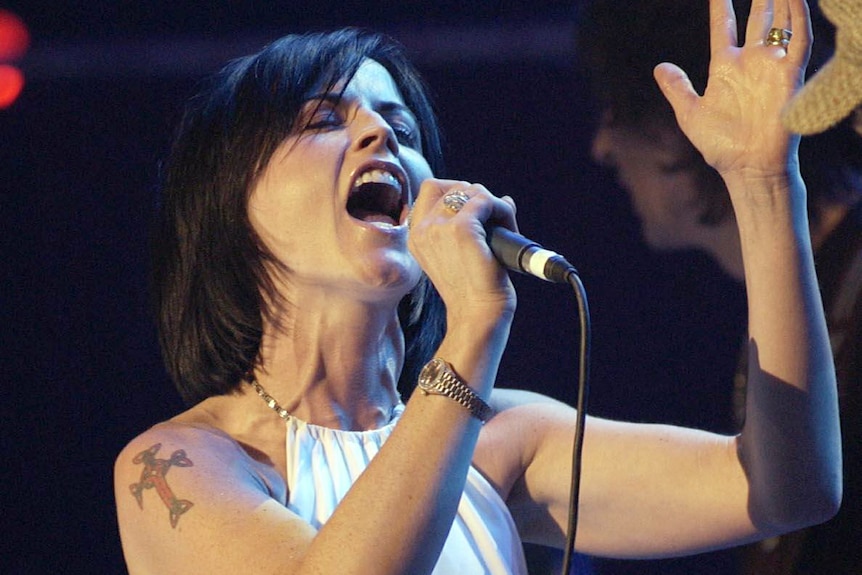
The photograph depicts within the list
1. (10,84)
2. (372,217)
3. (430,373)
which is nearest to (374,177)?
(372,217)

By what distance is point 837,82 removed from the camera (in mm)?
725

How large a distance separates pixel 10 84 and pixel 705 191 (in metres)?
1.53

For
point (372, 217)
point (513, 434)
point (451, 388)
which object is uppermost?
point (372, 217)

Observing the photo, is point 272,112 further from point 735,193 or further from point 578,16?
point 578,16

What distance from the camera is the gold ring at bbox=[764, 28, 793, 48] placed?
4.62 ft

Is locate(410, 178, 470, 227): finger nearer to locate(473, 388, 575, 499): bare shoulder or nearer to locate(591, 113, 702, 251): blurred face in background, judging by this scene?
locate(473, 388, 575, 499): bare shoulder

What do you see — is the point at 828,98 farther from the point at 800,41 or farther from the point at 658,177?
the point at 658,177

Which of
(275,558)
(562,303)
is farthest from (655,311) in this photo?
(275,558)

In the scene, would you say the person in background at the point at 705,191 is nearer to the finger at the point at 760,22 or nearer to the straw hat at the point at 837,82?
the finger at the point at 760,22

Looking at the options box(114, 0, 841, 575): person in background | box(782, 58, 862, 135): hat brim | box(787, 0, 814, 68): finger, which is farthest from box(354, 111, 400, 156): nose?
box(782, 58, 862, 135): hat brim

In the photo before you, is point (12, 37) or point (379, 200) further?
point (12, 37)

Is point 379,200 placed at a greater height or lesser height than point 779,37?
lesser

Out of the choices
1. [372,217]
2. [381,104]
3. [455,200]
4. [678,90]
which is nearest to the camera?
[455,200]

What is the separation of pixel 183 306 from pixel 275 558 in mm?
582
